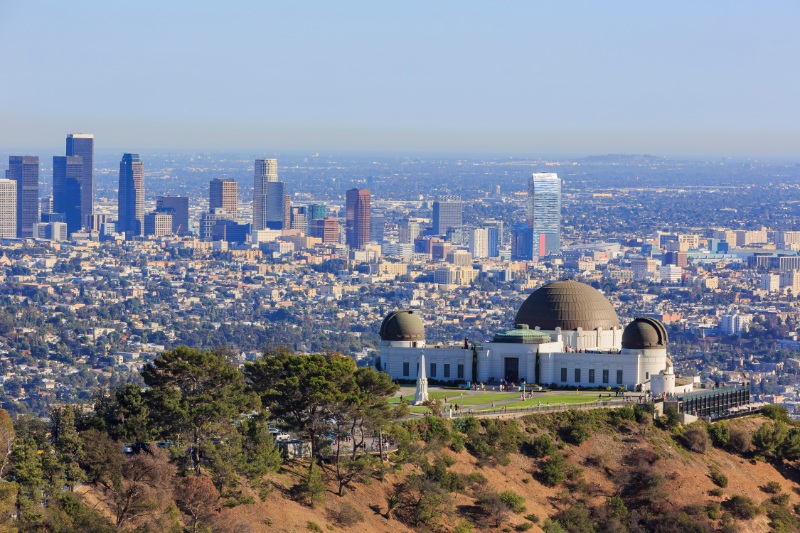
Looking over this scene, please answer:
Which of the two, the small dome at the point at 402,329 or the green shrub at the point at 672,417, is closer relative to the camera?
the green shrub at the point at 672,417

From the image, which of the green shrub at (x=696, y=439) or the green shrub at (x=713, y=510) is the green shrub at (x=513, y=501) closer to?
the green shrub at (x=713, y=510)

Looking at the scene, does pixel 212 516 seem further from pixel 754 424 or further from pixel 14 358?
pixel 14 358

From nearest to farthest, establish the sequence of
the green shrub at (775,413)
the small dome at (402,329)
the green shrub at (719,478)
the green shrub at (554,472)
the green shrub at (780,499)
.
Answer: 1. the green shrub at (554,472)
2. the green shrub at (719,478)
3. the green shrub at (780,499)
4. the green shrub at (775,413)
5. the small dome at (402,329)

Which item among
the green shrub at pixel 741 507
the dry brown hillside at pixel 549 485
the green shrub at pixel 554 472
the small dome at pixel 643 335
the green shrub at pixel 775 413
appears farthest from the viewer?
the small dome at pixel 643 335

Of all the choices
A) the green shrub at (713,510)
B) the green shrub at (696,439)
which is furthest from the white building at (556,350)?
the green shrub at (713,510)

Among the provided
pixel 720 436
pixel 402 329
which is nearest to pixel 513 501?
pixel 720 436

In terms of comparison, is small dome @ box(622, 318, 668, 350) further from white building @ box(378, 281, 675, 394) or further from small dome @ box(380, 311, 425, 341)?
small dome @ box(380, 311, 425, 341)

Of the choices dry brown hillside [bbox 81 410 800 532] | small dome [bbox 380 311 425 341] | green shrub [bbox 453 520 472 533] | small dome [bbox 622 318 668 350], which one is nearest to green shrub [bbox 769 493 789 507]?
dry brown hillside [bbox 81 410 800 532]
